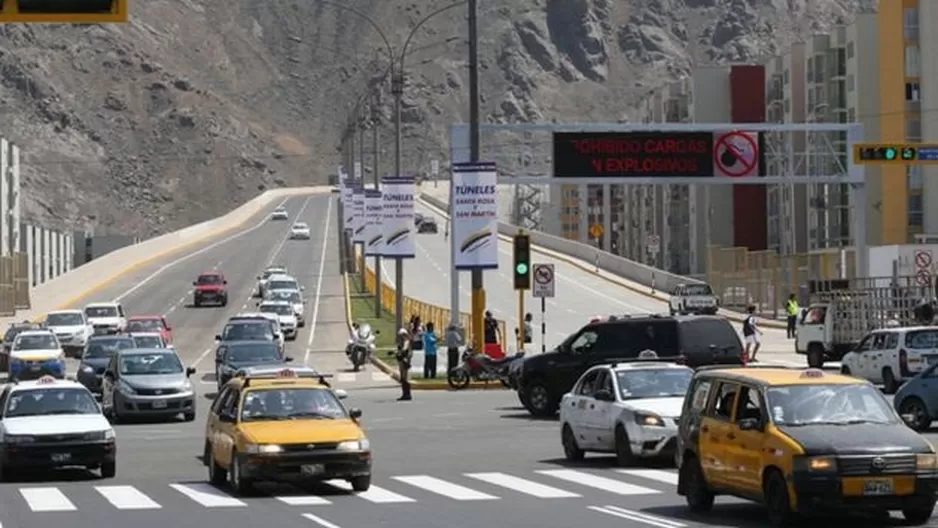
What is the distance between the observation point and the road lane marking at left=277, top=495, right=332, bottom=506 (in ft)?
75.4

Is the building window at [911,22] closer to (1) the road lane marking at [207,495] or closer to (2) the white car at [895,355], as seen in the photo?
(2) the white car at [895,355]

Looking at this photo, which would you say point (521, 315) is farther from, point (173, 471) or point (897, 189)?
point (897, 189)

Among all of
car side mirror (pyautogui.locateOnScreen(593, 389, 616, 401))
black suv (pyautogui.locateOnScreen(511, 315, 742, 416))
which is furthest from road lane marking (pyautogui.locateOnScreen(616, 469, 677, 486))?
black suv (pyautogui.locateOnScreen(511, 315, 742, 416))

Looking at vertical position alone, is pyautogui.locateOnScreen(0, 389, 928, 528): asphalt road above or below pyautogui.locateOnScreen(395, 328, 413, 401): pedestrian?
below

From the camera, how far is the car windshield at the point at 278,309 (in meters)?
71.6

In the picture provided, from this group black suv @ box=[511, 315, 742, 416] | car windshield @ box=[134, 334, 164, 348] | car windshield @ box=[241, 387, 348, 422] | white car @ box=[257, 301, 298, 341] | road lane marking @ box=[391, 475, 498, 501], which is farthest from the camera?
white car @ box=[257, 301, 298, 341]

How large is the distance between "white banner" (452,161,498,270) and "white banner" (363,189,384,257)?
13.7 metres

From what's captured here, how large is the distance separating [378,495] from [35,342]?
31.1 meters

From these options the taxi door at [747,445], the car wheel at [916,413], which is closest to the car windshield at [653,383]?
the car wheel at [916,413]

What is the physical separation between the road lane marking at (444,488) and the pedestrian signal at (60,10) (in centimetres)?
731

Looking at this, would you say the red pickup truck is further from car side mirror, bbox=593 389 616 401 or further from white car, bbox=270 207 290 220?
white car, bbox=270 207 290 220

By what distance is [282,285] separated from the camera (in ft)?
267

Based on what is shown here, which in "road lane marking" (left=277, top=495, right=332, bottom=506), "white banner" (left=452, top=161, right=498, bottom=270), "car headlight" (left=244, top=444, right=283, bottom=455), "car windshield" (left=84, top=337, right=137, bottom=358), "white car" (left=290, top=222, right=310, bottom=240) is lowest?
"road lane marking" (left=277, top=495, right=332, bottom=506)

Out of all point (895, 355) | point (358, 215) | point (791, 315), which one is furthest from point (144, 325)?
point (895, 355)
